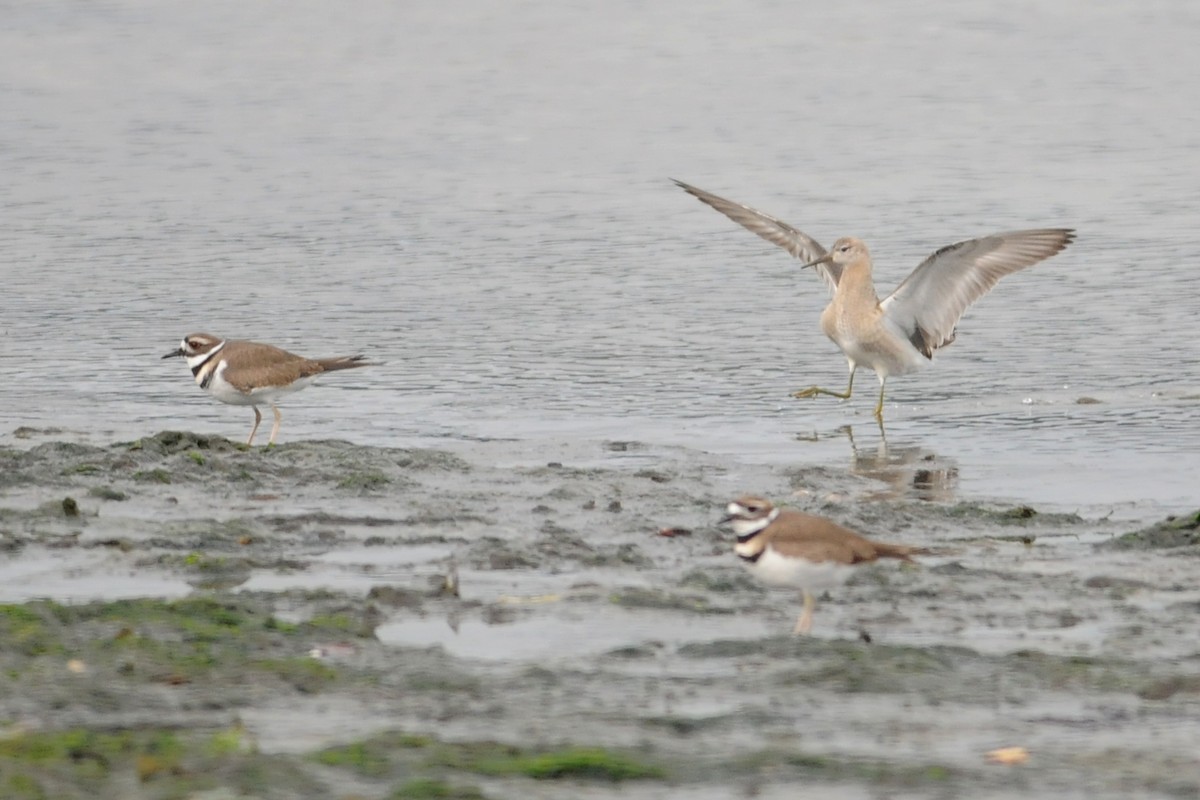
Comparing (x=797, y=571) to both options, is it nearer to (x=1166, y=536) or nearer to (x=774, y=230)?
→ (x=1166, y=536)

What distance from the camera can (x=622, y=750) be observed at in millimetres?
5531

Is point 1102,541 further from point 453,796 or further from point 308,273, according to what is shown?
point 308,273

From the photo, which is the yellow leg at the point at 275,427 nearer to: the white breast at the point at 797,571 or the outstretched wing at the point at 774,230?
the outstretched wing at the point at 774,230

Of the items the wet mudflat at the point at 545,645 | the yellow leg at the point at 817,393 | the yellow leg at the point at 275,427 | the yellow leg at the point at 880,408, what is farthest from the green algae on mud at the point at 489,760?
the yellow leg at the point at 817,393

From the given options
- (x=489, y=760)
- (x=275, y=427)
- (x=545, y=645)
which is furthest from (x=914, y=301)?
(x=489, y=760)

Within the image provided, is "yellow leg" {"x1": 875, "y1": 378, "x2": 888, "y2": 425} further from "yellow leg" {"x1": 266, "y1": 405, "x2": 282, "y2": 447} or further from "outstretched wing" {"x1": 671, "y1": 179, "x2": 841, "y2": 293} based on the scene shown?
"yellow leg" {"x1": 266, "y1": 405, "x2": 282, "y2": 447}

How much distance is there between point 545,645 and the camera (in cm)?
680

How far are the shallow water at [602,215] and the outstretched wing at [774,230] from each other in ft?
1.91

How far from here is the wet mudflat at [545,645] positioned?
5.36m

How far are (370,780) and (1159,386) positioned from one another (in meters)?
8.58

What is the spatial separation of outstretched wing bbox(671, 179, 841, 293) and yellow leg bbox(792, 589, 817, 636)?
24.8 feet

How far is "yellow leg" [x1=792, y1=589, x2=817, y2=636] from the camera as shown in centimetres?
696

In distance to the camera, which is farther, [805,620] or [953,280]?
[953,280]

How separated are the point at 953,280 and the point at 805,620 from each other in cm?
668
